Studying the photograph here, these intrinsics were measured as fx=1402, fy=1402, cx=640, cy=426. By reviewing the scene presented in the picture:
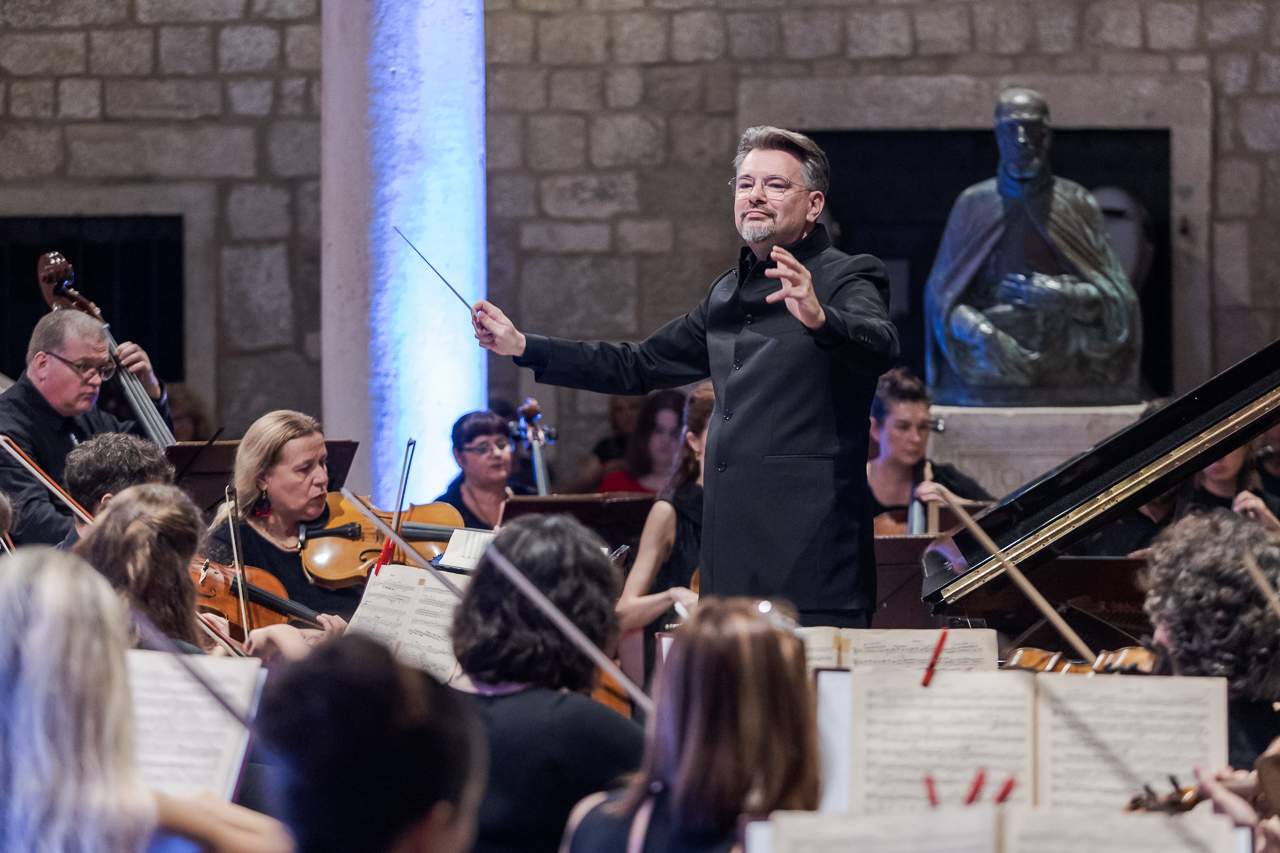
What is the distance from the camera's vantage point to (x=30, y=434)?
166 inches

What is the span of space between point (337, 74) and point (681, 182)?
262 cm

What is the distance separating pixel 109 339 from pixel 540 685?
3.04 meters

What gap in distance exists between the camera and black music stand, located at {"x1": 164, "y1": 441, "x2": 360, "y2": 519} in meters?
4.06

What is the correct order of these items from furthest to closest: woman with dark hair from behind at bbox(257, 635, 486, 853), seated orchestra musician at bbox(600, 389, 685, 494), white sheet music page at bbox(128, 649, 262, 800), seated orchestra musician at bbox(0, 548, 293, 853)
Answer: seated orchestra musician at bbox(600, 389, 685, 494)
white sheet music page at bbox(128, 649, 262, 800)
seated orchestra musician at bbox(0, 548, 293, 853)
woman with dark hair from behind at bbox(257, 635, 486, 853)

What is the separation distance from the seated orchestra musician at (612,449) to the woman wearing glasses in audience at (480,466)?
63.5 inches

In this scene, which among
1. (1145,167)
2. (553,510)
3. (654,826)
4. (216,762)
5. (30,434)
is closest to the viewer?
(654,826)

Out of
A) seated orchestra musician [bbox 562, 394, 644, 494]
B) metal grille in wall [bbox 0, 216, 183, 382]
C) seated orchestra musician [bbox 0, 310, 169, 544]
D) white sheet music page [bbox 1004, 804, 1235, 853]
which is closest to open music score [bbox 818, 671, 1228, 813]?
white sheet music page [bbox 1004, 804, 1235, 853]

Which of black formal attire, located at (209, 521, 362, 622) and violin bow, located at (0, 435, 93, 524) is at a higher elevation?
violin bow, located at (0, 435, 93, 524)

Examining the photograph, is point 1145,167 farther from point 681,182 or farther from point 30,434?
point 30,434

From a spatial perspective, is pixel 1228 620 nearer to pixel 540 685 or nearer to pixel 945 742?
pixel 945 742

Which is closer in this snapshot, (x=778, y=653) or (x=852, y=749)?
(x=778, y=653)

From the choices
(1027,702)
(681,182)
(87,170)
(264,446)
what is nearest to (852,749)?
(1027,702)

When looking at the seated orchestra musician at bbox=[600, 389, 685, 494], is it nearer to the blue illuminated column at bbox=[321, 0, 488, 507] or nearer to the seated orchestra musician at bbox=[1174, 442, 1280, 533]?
the blue illuminated column at bbox=[321, 0, 488, 507]

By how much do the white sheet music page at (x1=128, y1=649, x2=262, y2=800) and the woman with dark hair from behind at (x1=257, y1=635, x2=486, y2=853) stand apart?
0.48 m
